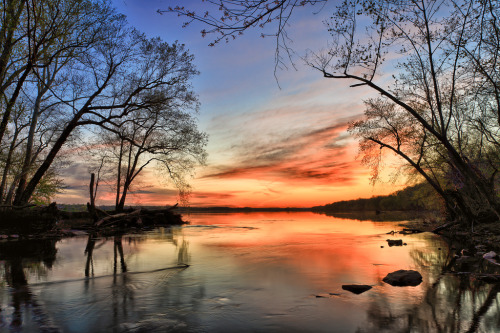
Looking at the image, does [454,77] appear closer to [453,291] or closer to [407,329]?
[453,291]

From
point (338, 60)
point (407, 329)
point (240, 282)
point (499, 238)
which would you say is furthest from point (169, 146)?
point (407, 329)

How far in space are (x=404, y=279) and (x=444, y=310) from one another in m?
2.23

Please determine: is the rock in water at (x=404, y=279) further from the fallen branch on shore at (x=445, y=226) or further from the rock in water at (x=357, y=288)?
the fallen branch on shore at (x=445, y=226)

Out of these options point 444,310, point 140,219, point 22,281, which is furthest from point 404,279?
point 140,219

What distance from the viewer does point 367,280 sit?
8531 mm

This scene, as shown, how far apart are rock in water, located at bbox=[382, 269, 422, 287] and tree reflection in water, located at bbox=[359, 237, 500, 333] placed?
0.33m

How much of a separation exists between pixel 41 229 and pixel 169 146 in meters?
14.3

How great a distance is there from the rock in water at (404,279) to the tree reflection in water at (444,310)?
0.33 meters

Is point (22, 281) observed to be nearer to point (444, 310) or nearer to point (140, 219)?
point (444, 310)

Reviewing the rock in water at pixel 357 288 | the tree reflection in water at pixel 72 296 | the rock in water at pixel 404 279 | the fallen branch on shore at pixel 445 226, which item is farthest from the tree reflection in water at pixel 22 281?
the fallen branch on shore at pixel 445 226

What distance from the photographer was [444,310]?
578cm

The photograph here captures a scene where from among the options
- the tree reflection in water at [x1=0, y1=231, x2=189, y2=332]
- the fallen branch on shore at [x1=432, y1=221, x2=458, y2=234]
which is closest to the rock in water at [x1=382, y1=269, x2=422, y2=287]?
the tree reflection in water at [x1=0, y1=231, x2=189, y2=332]

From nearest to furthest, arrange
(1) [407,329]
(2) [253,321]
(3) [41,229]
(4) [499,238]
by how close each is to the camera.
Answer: (1) [407,329] < (2) [253,321] < (4) [499,238] < (3) [41,229]

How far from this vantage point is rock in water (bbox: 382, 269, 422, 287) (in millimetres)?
7875
